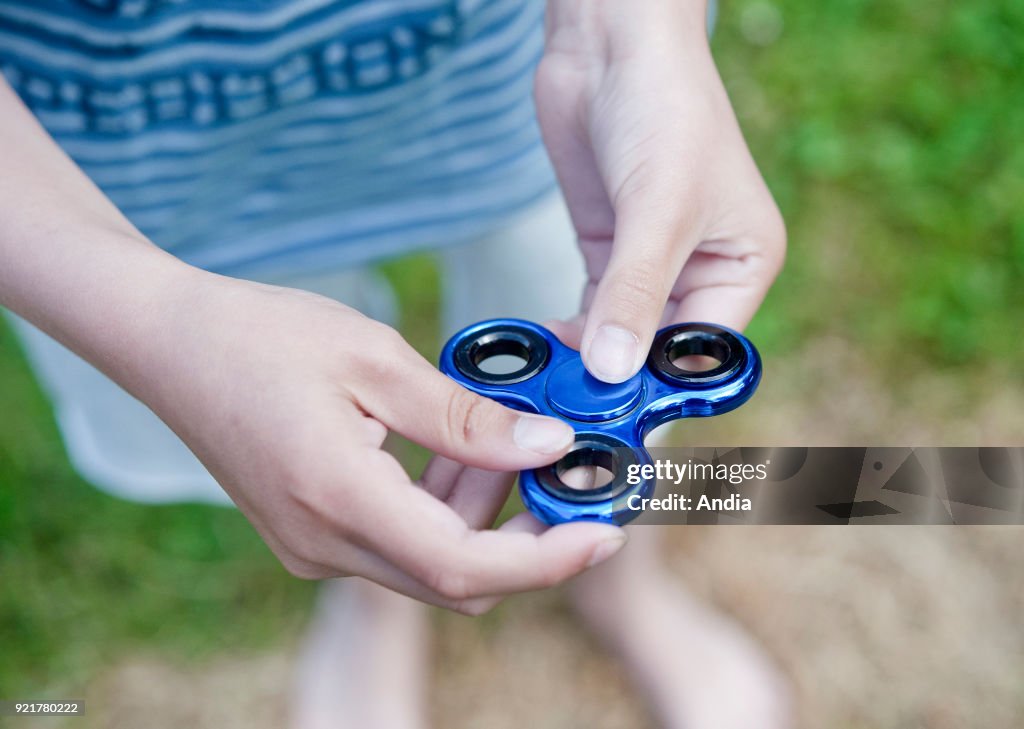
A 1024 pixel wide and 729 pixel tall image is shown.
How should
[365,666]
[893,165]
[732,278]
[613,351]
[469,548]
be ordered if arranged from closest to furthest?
[469,548], [613,351], [732,278], [365,666], [893,165]

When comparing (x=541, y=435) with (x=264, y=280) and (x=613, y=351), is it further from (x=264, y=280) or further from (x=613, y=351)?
(x=264, y=280)

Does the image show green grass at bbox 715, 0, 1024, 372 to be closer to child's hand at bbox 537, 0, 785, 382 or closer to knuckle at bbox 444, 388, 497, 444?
child's hand at bbox 537, 0, 785, 382

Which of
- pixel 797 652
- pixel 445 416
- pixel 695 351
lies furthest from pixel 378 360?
pixel 797 652

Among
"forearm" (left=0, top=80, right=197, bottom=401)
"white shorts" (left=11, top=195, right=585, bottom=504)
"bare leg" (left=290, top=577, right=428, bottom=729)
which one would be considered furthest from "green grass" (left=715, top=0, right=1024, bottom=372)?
"forearm" (left=0, top=80, right=197, bottom=401)

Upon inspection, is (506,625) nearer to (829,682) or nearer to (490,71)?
(829,682)

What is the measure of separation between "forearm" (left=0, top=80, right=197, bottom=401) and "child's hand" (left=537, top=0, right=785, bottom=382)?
327mm

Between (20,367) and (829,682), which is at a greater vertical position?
(20,367)

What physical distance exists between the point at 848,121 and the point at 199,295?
5.06 feet

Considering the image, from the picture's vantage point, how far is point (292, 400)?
2.28 ft

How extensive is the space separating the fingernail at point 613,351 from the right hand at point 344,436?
67 millimetres

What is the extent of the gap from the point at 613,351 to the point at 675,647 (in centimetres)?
77

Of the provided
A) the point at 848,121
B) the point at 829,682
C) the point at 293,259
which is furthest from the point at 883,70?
the point at 293,259

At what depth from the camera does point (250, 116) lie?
39.0 inches

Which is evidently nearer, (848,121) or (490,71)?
(490,71)
